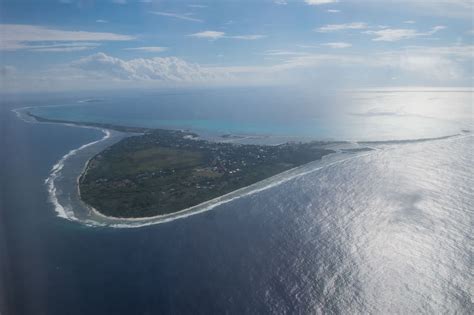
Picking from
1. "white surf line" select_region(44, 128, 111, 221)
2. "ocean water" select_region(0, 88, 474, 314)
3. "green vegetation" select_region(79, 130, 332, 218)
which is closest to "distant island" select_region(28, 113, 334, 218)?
"green vegetation" select_region(79, 130, 332, 218)

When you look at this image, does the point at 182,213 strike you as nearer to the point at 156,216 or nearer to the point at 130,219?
the point at 156,216

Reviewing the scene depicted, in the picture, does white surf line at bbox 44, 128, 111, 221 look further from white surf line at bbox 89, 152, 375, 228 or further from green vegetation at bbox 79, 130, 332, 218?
green vegetation at bbox 79, 130, 332, 218

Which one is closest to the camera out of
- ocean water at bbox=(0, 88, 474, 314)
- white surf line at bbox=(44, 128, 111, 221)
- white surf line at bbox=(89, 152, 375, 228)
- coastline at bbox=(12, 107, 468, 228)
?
ocean water at bbox=(0, 88, 474, 314)

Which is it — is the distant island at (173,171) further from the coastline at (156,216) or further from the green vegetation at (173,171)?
the coastline at (156,216)

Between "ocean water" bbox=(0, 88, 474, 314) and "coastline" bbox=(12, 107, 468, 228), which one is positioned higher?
"coastline" bbox=(12, 107, 468, 228)

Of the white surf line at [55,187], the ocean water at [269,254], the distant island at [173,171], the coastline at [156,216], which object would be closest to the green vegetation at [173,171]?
the distant island at [173,171]

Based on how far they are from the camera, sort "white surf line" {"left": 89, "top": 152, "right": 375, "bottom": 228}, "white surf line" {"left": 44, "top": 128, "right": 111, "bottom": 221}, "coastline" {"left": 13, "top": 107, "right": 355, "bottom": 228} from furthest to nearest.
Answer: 1. "white surf line" {"left": 44, "top": 128, "right": 111, "bottom": 221}
2. "coastline" {"left": 13, "top": 107, "right": 355, "bottom": 228}
3. "white surf line" {"left": 89, "top": 152, "right": 375, "bottom": 228}

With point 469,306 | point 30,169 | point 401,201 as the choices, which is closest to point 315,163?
point 401,201
